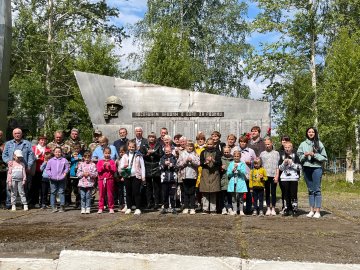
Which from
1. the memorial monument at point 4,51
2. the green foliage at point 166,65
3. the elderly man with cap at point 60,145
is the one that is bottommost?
the elderly man with cap at point 60,145

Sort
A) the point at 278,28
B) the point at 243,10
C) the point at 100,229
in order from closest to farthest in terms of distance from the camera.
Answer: the point at 100,229 < the point at 278,28 < the point at 243,10

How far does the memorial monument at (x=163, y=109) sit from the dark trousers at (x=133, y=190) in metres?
2.48

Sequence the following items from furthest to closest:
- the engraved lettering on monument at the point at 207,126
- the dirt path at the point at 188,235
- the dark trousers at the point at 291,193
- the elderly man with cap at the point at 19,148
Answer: the engraved lettering on monument at the point at 207,126
the elderly man with cap at the point at 19,148
the dark trousers at the point at 291,193
the dirt path at the point at 188,235

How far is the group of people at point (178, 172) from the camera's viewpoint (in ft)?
29.8

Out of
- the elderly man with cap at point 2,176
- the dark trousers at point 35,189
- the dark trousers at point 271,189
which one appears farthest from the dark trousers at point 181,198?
the elderly man with cap at point 2,176

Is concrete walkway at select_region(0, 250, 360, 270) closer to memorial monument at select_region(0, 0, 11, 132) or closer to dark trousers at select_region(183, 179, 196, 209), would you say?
dark trousers at select_region(183, 179, 196, 209)

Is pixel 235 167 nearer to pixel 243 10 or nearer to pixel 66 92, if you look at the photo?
pixel 66 92

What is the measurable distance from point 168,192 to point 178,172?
0.45 meters

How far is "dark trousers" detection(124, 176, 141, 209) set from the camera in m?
9.42

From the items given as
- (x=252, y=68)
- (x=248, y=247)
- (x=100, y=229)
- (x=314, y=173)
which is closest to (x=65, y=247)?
(x=100, y=229)

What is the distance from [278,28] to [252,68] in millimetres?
2685

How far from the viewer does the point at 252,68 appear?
28766 millimetres

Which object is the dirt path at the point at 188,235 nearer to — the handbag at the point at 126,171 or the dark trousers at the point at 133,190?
the dark trousers at the point at 133,190

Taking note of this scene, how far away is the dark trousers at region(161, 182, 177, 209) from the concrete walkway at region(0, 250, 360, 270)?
4.30 metres
